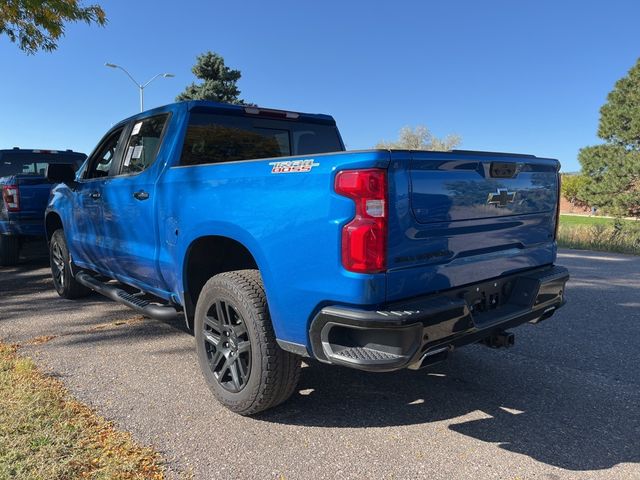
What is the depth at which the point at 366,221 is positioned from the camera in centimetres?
229

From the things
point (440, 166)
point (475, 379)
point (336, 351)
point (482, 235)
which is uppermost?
point (440, 166)

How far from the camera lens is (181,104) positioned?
153 inches

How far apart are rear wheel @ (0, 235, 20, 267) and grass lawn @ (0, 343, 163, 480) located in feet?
19.1

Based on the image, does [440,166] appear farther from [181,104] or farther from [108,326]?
[108,326]

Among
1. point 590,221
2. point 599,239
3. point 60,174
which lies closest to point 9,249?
point 60,174

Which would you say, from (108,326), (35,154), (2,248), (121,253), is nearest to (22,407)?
(121,253)

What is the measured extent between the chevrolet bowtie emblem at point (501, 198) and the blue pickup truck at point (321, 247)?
0.5 inches

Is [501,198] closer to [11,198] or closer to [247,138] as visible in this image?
[247,138]

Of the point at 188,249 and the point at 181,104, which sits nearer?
the point at 188,249

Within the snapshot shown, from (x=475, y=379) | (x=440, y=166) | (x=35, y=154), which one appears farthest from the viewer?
(x=35, y=154)

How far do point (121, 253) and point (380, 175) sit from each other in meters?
2.92

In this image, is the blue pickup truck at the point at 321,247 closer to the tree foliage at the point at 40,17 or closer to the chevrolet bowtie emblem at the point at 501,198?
the chevrolet bowtie emblem at the point at 501,198

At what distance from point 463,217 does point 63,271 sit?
5118 mm

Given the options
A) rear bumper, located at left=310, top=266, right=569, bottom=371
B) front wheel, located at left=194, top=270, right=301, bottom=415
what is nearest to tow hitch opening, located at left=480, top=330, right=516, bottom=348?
rear bumper, located at left=310, top=266, right=569, bottom=371
